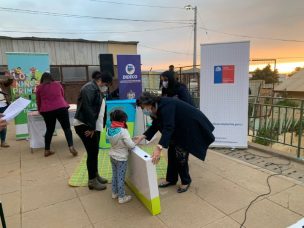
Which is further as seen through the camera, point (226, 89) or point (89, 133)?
point (226, 89)

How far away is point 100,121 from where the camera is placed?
3.35m

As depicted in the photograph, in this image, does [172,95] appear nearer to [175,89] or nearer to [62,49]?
[175,89]

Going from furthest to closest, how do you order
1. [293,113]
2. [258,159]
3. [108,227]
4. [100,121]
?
[293,113] < [258,159] < [100,121] < [108,227]

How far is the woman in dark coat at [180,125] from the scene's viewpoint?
279cm

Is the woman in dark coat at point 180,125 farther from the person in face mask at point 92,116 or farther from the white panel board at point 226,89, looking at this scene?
the white panel board at point 226,89

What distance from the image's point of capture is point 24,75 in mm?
6457

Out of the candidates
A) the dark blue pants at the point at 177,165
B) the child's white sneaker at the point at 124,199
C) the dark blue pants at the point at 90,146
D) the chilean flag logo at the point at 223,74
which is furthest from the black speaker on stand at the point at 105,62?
the child's white sneaker at the point at 124,199

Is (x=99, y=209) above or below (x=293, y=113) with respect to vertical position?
below

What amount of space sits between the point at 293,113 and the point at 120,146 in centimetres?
362

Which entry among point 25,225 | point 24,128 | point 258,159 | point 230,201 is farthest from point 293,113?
point 24,128

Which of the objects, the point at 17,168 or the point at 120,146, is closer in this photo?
the point at 120,146

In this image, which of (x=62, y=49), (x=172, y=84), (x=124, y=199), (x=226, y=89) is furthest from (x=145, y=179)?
(x=62, y=49)

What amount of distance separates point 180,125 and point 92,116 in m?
1.13

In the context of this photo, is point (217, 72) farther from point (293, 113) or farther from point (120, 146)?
point (120, 146)
